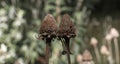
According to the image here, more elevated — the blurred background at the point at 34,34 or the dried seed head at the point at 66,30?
the blurred background at the point at 34,34

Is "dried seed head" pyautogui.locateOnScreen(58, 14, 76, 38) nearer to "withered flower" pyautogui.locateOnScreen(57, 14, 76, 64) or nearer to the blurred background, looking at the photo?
"withered flower" pyautogui.locateOnScreen(57, 14, 76, 64)

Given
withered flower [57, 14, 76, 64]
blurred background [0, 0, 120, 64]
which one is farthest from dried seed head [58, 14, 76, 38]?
blurred background [0, 0, 120, 64]

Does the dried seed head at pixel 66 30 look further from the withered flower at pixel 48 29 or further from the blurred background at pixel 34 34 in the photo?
the blurred background at pixel 34 34

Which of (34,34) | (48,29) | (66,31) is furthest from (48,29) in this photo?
(34,34)

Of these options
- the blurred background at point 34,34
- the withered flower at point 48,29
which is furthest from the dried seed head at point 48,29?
the blurred background at point 34,34

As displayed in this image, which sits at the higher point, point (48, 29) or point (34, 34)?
point (34, 34)

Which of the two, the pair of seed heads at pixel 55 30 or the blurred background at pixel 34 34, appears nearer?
the pair of seed heads at pixel 55 30

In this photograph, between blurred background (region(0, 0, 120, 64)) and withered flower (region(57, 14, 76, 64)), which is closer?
withered flower (region(57, 14, 76, 64))

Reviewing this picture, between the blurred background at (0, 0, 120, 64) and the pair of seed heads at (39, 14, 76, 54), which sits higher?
the blurred background at (0, 0, 120, 64)

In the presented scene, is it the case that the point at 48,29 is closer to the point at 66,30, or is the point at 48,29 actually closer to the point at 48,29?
the point at 48,29

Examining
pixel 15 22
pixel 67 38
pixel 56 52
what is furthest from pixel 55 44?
pixel 67 38

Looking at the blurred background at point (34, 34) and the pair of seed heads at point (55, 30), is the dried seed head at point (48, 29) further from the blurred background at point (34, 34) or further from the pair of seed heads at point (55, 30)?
the blurred background at point (34, 34)

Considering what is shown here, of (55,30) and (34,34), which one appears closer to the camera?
(55,30)
